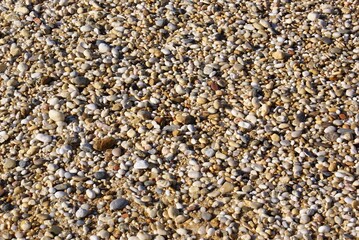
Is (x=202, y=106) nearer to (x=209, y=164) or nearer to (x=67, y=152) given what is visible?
(x=209, y=164)

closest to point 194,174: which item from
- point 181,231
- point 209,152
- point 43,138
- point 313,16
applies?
point 209,152

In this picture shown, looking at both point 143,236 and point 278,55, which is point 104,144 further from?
point 278,55

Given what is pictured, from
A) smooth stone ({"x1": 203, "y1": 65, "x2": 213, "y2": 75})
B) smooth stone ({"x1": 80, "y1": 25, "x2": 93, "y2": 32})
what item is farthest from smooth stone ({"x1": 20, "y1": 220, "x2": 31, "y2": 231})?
smooth stone ({"x1": 80, "y1": 25, "x2": 93, "y2": 32})

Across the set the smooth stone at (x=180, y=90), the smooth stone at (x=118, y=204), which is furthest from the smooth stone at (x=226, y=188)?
the smooth stone at (x=180, y=90)

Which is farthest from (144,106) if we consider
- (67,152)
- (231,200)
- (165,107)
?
(231,200)

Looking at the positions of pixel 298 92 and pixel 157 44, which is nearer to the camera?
pixel 298 92

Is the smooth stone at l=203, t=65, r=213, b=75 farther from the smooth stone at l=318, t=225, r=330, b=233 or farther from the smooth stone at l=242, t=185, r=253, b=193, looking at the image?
the smooth stone at l=318, t=225, r=330, b=233
